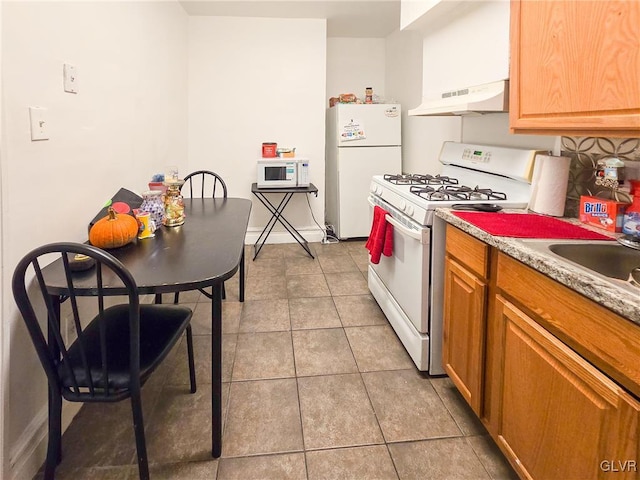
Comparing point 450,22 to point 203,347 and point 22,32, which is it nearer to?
point 22,32

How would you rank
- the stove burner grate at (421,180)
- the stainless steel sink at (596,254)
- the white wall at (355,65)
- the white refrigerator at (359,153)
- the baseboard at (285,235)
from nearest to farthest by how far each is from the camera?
the stainless steel sink at (596,254), the stove burner grate at (421,180), the white refrigerator at (359,153), the baseboard at (285,235), the white wall at (355,65)

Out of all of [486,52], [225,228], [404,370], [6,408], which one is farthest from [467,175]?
[6,408]

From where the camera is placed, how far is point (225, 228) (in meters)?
2.10

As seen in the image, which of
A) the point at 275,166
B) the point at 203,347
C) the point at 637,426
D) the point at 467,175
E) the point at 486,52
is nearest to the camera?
the point at 637,426

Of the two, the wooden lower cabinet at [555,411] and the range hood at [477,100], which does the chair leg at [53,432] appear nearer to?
the wooden lower cabinet at [555,411]

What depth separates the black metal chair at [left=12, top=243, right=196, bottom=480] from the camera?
4.14 feet

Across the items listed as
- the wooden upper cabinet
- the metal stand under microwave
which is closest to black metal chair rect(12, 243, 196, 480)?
the wooden upper cabinet

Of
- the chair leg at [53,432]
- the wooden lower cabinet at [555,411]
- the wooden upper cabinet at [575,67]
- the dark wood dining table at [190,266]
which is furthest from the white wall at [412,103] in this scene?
the chair leg at [53,432]

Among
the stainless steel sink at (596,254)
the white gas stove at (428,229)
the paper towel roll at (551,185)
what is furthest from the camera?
the white gas stove at (428,229)

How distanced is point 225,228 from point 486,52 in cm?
153

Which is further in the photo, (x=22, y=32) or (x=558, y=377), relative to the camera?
(x=22, y=32)

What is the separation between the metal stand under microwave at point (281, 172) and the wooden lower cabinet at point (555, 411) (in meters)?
3.06

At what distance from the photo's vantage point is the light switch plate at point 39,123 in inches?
59.7

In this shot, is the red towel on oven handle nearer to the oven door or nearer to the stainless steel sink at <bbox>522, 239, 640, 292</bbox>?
the oven door
